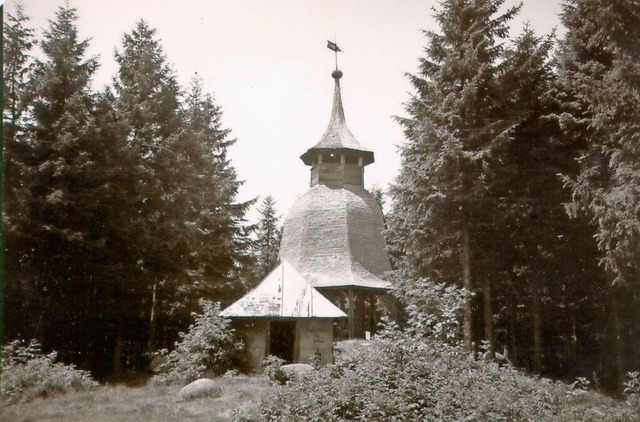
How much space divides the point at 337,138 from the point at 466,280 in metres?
14.1

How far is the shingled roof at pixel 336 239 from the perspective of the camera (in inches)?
906

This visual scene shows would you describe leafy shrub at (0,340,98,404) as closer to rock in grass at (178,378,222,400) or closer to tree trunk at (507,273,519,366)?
rock in grass at (178,378,222,400)

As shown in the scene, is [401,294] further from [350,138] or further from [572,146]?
[350,138]

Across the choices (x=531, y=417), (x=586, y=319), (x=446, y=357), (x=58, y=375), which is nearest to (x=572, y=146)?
(x=586, y=319)

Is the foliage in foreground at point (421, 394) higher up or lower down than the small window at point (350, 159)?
lower down

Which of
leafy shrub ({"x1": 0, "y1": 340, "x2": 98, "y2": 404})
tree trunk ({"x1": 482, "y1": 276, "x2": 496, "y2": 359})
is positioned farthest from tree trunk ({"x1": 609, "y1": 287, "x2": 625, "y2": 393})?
leafy shrub ({"x1": 0, "y1": 340, "x2": 98, "y2": 404})

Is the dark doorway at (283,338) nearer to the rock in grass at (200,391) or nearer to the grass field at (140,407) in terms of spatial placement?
the grass field at (140,407)

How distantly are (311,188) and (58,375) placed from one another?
16.8 metres

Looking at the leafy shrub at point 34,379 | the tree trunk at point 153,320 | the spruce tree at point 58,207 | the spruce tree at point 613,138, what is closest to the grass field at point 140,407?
the leafy shrub at point 34,379

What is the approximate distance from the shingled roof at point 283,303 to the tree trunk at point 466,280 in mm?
4290

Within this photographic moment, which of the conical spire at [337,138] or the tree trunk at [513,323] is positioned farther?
the conical spire at [337,138]

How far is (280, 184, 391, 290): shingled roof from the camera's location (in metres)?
23.0

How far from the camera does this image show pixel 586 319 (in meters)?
19.2

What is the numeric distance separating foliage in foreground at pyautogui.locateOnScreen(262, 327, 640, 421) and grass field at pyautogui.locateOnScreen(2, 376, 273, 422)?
114cm
